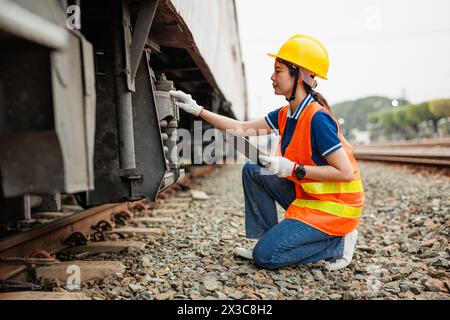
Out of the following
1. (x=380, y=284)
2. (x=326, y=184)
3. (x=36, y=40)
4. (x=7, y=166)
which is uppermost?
(x=36, y=40)

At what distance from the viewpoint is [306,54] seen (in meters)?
2.65

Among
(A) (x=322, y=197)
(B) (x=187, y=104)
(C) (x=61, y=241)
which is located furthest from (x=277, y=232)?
(C) (x=61, y=241)

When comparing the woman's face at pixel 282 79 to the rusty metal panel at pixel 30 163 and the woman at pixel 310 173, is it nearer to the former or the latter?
the woman at pixel 310 173

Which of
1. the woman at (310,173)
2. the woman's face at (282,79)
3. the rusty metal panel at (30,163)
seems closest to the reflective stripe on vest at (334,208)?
the woman at (310,173)

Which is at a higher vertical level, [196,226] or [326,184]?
[326,184]

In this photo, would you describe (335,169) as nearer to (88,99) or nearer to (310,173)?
(310,173)

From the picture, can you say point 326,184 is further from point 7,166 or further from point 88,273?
point 7,166

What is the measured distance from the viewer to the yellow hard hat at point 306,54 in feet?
8.68

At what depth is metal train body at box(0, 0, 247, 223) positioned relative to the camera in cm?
130

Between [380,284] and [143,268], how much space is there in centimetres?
152

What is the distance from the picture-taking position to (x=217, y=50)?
459 centimetres

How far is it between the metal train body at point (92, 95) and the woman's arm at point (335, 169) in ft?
3.07

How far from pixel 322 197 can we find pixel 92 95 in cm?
164
